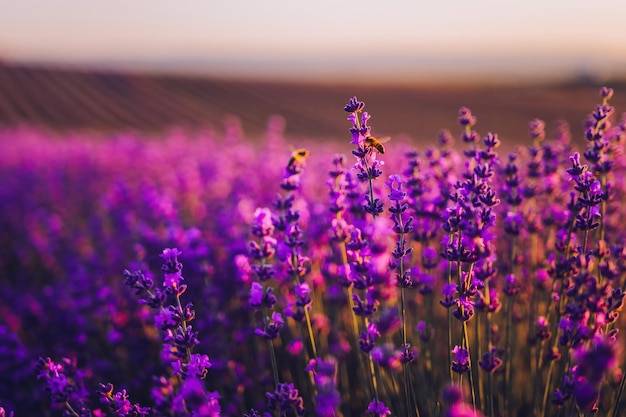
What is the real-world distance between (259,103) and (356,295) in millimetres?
24284

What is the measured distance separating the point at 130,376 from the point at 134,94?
26036mm

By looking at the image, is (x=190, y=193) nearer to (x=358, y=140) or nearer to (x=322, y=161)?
(x=322, y=161)

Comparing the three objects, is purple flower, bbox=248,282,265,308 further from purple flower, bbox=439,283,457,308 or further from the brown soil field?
the brown soil field

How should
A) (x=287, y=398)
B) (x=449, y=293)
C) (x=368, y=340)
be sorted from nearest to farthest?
(x=287, y=398) → (x=368, y=340) → (x=449, y=293)

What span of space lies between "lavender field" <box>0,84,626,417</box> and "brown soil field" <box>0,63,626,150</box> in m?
13.9

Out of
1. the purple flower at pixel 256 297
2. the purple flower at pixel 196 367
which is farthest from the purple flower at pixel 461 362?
the purple flower at pixel 196 367

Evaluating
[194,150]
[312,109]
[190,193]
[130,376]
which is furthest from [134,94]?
[130,376]

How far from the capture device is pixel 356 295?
74.2 inches

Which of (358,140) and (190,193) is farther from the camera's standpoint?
(190,193)

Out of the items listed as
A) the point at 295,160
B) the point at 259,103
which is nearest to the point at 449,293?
the point at 295,160

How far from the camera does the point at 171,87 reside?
28125mm

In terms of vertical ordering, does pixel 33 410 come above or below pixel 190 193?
below

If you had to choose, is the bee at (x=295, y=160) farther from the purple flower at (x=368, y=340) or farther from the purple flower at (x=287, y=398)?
the purple flower at (x=287, y=398)

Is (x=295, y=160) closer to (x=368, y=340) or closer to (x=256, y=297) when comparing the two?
(x=256, y=297)
